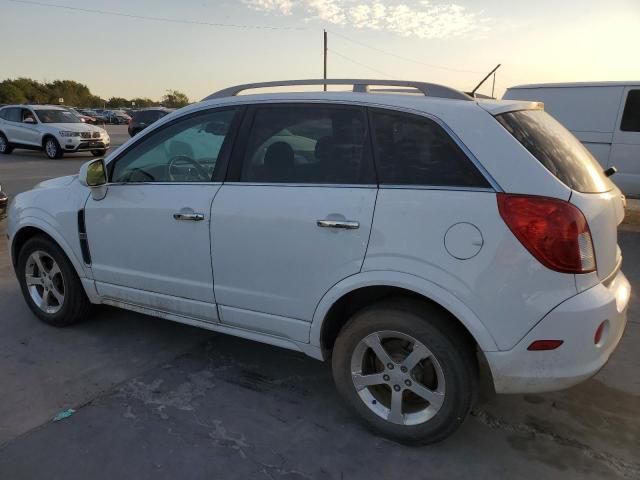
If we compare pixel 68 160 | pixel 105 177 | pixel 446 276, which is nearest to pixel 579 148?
pixel 446 276

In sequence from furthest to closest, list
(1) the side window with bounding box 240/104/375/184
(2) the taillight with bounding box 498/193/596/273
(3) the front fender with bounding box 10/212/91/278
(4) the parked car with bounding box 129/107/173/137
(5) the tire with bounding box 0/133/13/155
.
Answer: (4) the parked car with bounding box 129/107/173/137
(5) the tire with bounding box 0/133/13/155
(3) the front fender with bounding box 10/212/91/278
(1) the side window with bounding box 240/104/375/184
(2) the taillight with bounding box 498/193/596/273

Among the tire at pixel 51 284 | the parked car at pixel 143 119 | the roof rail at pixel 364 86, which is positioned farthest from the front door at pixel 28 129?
the roof rail at pixel 364 86

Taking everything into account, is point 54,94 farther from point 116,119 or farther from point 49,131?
point 49,131

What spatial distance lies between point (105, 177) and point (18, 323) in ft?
5.13

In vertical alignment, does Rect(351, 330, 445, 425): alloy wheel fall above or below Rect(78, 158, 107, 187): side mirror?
below

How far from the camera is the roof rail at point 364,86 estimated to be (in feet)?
9.25

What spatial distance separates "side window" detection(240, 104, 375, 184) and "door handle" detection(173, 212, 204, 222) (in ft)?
1.12

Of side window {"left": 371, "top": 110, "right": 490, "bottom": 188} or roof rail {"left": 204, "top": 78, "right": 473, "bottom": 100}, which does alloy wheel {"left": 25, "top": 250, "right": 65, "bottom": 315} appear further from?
side window {"left": 371, "top": 110, "right": 490, "bottom": 188}

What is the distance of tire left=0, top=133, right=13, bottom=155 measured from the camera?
1911 centimetres

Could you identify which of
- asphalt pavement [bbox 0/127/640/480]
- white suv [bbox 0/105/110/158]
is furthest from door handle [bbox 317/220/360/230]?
white suv [bbox 0/105/110/158]

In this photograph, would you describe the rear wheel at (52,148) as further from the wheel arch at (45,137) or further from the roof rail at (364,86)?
the roof rail at (364,86)

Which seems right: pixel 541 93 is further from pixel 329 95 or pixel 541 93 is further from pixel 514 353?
pixel 514 353

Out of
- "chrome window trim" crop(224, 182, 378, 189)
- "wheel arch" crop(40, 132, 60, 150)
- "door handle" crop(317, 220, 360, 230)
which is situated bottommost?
"wheel arch" crop(40, 132, 60, 150)

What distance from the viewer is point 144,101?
4446 inches
